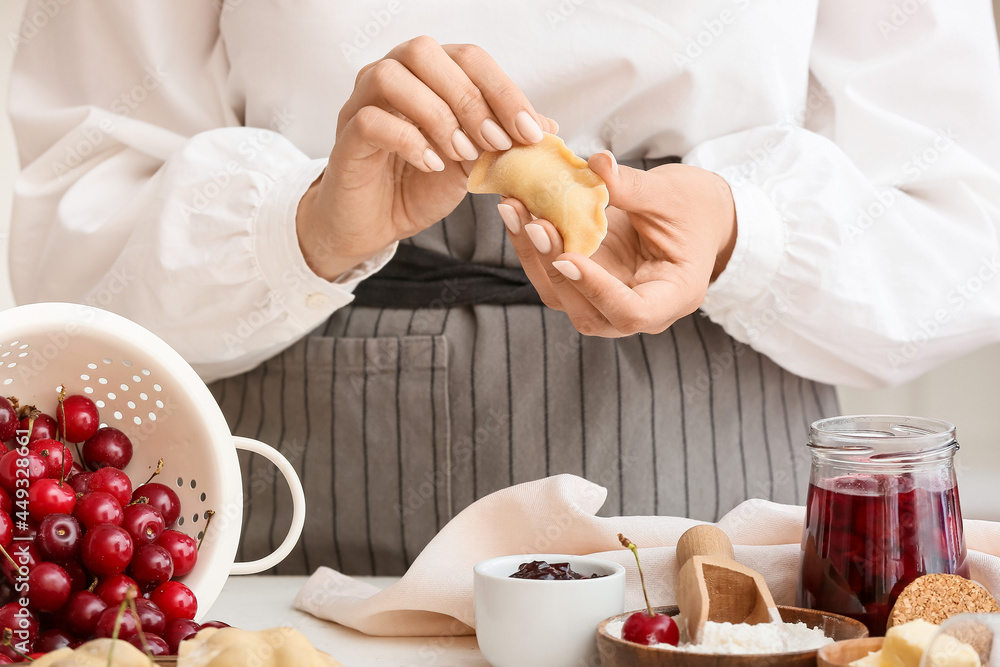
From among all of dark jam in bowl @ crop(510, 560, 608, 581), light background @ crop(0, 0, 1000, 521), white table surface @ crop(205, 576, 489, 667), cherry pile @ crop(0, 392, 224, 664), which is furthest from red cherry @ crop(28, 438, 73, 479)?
light background @ crop(0, 0, 1000, 521)

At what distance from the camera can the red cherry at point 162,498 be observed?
2.09ft

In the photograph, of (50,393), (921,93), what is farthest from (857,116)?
(50,393)

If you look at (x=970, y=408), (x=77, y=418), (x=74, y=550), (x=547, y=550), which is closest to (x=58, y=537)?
(x=74, y=550)

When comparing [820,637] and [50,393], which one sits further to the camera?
[50,393]

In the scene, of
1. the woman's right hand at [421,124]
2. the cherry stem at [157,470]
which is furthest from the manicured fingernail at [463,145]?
the cherry stem at [157,470]

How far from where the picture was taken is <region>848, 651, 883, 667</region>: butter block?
1.50ft

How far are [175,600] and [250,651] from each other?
0.16m

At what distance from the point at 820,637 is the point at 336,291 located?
61 cm

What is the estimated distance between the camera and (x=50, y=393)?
0.67 m

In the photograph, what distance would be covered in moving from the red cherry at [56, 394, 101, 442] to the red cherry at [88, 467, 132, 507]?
0.05 m

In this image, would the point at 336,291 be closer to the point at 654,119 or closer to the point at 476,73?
the point at 476,73

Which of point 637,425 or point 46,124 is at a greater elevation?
point 46,124

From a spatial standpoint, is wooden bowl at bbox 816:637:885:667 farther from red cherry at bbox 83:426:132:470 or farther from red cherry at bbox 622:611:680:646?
red cherry at bbox 83:426:132:470

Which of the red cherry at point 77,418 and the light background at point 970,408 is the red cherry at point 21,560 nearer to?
the red cherry at point 77,418
